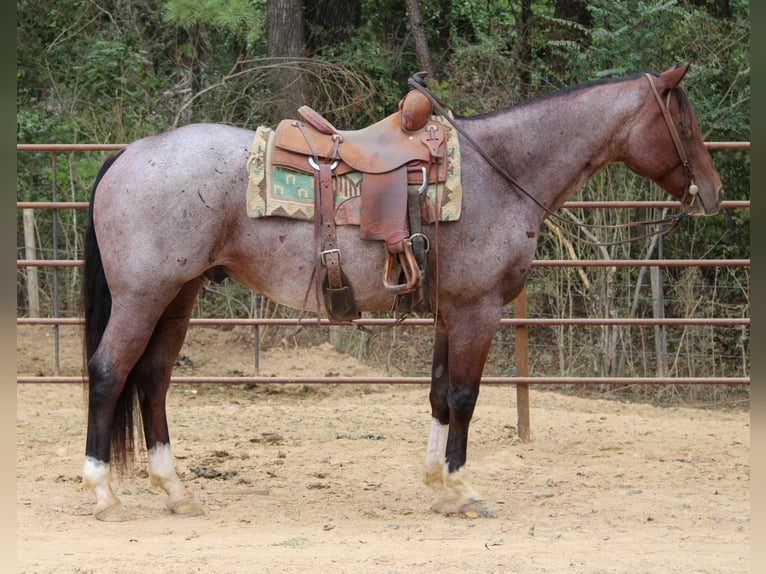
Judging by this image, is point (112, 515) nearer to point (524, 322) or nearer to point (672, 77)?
point (524, 322)

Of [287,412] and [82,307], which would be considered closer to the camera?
[82,307]

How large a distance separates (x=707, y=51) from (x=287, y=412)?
216 inches

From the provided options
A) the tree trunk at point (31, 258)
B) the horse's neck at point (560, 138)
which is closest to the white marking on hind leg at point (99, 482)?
the horse's neck at point (560, 138)

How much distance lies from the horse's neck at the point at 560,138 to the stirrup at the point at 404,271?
0.67 metres

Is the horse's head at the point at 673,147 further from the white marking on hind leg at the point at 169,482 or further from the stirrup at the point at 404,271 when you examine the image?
the white marking on hind leg at the point at 169,482

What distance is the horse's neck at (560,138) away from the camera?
14.5ft

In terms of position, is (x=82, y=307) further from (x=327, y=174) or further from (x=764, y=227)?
(x=764, y=227)

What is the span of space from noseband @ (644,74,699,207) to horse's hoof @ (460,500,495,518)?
5.61ft

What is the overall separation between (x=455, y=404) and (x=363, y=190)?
1081 mm

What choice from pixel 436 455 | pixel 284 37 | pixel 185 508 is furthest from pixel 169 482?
pixel 284 37

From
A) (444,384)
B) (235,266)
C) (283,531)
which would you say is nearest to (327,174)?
(235,266)

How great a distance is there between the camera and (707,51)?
29.8 ft

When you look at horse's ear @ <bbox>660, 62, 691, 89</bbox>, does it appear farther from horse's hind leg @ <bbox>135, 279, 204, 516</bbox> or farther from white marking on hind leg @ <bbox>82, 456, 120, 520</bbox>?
white marking on hind leg @ <bbox>82, 456, 120, 520</bbox>

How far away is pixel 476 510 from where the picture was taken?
441cm
